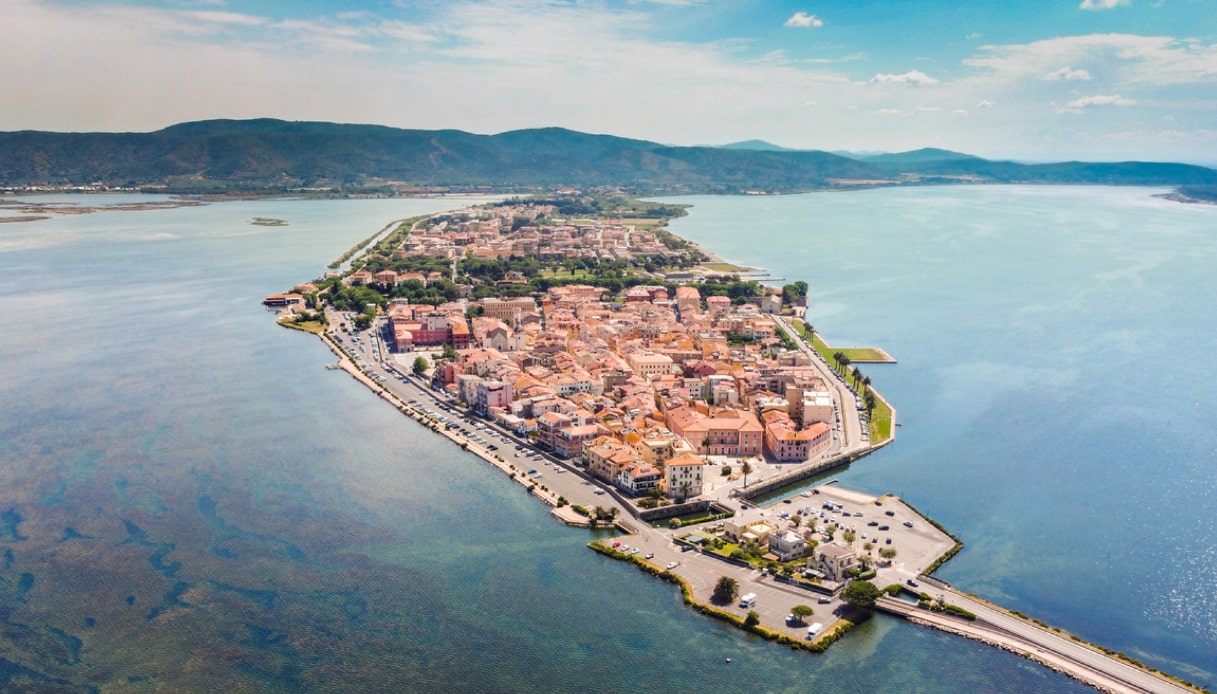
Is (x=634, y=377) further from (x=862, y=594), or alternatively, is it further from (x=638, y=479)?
(x=862, y=594)

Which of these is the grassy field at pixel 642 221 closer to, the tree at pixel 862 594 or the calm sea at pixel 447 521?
the calm sea at pixel 447 521

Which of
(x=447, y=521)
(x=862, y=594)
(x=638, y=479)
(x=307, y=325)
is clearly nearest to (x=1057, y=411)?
(x=638, y=479)

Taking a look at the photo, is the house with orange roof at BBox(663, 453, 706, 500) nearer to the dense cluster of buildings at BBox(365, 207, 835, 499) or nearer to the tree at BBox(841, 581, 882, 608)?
the dense cluster of buildings at BBox(365, 207, 835, 499)

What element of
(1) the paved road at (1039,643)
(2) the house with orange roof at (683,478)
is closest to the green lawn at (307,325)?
(2) the house with orange roof at (683,478)

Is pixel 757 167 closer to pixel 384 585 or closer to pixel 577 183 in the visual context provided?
pixel 577 183

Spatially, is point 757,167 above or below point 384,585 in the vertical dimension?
above

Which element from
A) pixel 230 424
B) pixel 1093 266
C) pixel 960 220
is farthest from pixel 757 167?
pixel 230 424
